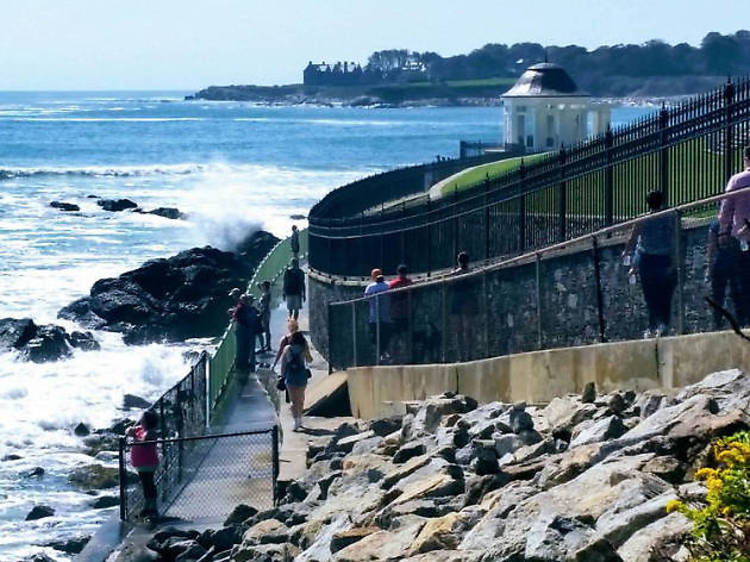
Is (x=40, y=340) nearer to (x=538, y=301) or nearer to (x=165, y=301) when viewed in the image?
(x=165, y=301)

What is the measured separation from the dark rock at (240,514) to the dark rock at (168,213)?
59.4 metres

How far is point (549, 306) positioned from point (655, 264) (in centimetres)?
228

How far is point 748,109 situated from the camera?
1433 cm

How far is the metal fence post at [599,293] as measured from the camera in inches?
571

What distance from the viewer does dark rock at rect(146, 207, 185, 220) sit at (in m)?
74.9

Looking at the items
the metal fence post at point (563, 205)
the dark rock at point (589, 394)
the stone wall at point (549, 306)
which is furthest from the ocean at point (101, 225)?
the dark rock at point (589, 394)

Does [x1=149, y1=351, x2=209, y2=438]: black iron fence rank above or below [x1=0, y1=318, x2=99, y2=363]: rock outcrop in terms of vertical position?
above

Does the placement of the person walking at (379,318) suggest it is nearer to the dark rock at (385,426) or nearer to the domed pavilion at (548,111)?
the dark rock at (385,426)

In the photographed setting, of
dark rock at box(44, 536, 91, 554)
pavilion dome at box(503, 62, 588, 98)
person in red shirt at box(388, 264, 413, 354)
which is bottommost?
dark rock at box(44, 536, 91, 554)

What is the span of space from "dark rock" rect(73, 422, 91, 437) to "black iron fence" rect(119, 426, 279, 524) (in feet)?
24.9

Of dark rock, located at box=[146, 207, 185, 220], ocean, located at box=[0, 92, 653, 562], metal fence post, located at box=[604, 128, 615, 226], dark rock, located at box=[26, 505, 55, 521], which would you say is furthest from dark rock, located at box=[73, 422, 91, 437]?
dark rock, located at box=[146, 207, 185, 220]

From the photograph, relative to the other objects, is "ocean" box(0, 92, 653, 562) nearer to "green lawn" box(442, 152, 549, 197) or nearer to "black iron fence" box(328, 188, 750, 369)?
"black iron fence" box(328, 188, 750, 369)

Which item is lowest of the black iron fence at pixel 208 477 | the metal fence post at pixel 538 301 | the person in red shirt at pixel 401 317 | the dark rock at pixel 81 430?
the dark rock at pixel 81 430

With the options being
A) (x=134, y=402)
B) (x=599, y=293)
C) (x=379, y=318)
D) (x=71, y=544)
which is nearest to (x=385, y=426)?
(x=599, y=293)
